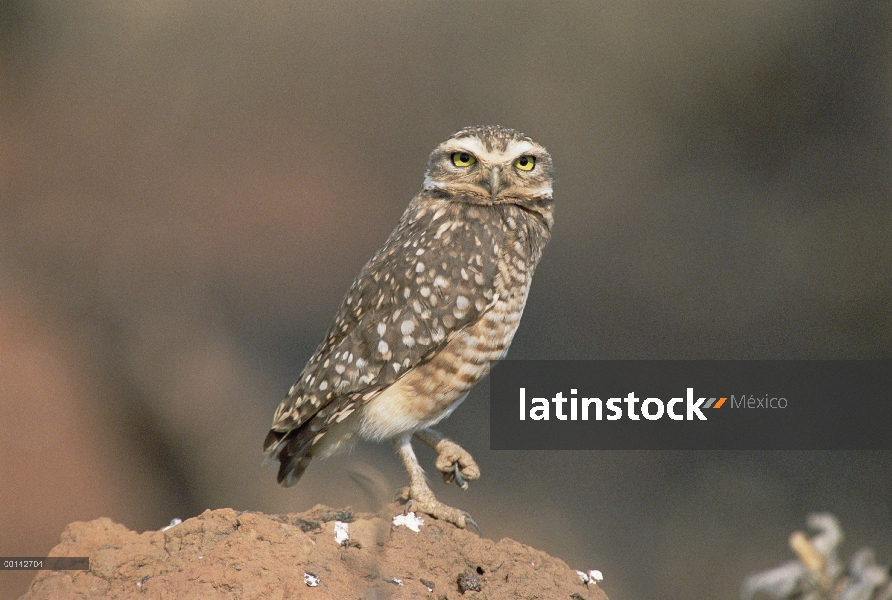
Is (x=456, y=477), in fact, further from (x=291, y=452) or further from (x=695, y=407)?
(x=695, y=407)

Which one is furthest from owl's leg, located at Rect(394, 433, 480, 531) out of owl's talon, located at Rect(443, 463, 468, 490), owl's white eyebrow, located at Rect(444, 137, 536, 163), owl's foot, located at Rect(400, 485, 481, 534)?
owl's white eyebrow, located at Rect(444, 137, 536, 163)

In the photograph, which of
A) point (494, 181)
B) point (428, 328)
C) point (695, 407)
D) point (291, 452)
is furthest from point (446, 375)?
point (695, 407)

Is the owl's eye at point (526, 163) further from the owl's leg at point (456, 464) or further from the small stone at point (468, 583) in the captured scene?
the small stone at point (468, 583)

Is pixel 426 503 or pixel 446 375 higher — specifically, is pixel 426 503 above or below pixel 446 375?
below

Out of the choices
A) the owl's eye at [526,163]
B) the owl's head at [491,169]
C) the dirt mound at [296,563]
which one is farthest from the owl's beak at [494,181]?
the dirt mound at [296,563]

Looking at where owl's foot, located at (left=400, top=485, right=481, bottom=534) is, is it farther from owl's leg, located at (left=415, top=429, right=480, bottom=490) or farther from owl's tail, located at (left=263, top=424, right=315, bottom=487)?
owl's tail, located at (left=263, top=424, right=315, bottom=487)

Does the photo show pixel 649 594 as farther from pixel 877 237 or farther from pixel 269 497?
pixel 877 237
